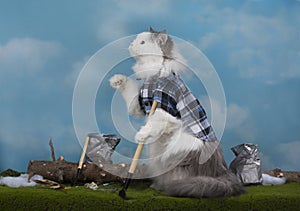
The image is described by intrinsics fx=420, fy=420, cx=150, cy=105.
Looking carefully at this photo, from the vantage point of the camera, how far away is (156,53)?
1.88 m

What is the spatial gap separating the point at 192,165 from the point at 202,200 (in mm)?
204

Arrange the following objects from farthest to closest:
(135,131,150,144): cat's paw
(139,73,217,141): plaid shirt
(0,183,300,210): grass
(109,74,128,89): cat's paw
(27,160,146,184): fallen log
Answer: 1. (27,160,146,184): fallen log
2. (109,74,128,89): cat's paw
3. (139,73,217,141): plaid shirt
4. (135,131,150,144): cat's paw
5. (0,183,300,210): grass

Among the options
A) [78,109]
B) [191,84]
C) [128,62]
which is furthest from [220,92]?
[78,109]

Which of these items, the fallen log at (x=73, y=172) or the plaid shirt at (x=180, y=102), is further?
the fallen log at (x=73, y=172)

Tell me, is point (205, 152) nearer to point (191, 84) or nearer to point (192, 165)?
point (192, 165)

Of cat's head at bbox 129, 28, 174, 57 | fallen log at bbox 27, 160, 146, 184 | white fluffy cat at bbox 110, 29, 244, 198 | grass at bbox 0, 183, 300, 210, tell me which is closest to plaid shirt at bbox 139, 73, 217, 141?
white fluffy cat at bbox 110, 29, 244, 198

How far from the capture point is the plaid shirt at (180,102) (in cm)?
181

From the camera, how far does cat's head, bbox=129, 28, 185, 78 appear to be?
1.88m

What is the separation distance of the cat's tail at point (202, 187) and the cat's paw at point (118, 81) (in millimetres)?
511

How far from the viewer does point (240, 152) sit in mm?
2301

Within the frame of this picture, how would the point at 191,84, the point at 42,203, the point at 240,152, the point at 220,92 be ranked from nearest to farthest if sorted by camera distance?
the point at 42,203
the point at 220,92
the point at 191,84
the point at 240,152

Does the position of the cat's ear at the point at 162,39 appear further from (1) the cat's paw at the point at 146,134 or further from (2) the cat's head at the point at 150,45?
(1) the cat's paw at the point at 146,134

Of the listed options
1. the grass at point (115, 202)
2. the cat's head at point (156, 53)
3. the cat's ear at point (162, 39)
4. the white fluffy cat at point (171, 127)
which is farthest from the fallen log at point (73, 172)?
the cat's ear at point (162, 39)

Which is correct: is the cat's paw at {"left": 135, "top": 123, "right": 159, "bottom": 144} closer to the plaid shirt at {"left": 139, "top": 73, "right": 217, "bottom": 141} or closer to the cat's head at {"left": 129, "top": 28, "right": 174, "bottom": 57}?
the plaid shirt at {"left": 139, "top": 73, "right": 217, "bottom": 141}
